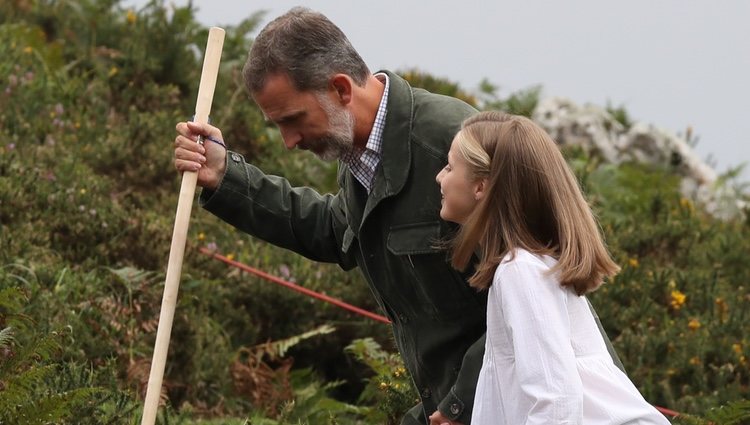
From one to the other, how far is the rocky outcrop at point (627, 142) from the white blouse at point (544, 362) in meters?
10.8

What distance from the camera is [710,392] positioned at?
7746 millimetres

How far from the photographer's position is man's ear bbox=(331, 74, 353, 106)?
4566 mm

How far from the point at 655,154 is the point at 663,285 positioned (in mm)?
6411

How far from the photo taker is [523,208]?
157 inches

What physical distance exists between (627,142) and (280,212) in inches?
419

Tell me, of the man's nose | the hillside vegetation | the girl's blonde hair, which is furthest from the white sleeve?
the hillside vegetation

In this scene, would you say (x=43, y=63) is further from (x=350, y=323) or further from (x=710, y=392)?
(x=710, y=392)

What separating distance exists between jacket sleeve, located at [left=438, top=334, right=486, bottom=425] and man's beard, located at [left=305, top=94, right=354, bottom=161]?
0.82m

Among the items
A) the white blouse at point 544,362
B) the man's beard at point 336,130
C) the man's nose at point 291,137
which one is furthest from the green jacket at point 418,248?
the white blouse at point 544,362

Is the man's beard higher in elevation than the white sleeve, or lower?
higher

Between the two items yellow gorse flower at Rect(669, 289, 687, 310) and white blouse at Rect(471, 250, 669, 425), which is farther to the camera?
yellow gorse flower at Rect(669, 289, 687, 310)

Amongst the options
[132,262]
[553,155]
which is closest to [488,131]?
[553,155]

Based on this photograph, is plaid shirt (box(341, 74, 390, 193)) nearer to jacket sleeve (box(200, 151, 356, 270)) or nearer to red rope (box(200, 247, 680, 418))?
jacket sleeve (box(200, 151, 356, 270))

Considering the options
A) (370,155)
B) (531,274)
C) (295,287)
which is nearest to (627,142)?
(295,287)
